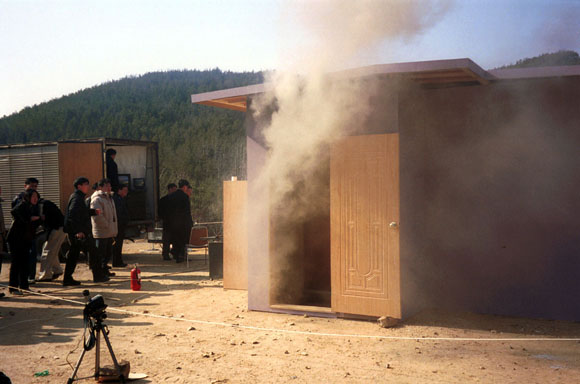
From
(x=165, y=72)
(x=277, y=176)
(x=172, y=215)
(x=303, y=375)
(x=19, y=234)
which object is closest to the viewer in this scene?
(x=303, y=375)

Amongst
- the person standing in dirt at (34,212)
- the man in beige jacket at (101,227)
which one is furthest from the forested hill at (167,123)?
the man in beige jacket at (101,227)

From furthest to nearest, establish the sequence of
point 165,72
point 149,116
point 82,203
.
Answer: point 165,72, point 149,116, point 82,203

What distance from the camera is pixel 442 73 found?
22.8ft

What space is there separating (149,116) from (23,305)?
50291 mm

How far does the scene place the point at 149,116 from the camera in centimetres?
5678

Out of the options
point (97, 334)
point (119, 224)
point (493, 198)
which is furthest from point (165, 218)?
point (97, 334)

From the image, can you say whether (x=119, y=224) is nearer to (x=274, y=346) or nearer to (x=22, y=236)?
(x=22, y=236)

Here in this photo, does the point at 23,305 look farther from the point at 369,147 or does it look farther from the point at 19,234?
the point at 369,147

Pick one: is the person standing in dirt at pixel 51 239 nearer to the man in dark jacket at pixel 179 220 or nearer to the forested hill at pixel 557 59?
the man in dark jacket at pixel 179 220

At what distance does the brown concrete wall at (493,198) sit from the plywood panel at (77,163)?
898 centimetres

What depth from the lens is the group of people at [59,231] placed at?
30.7 ft

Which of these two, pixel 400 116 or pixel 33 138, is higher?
pixel 33 138

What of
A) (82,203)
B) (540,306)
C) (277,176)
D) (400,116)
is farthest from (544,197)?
(82,203)

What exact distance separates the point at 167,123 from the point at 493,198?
49599 millimetres
